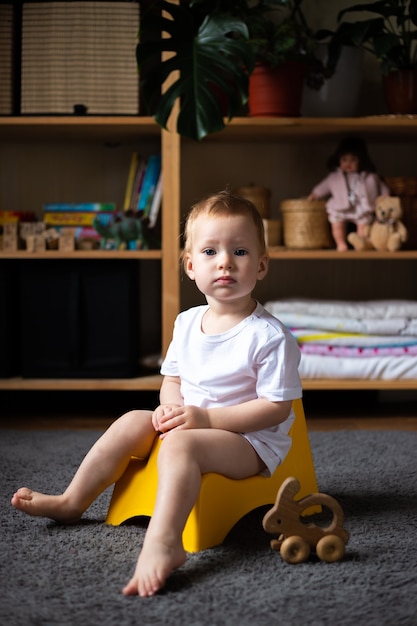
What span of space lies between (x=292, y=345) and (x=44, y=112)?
1252 millimetres

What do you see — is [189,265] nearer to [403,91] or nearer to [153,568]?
[153,568]

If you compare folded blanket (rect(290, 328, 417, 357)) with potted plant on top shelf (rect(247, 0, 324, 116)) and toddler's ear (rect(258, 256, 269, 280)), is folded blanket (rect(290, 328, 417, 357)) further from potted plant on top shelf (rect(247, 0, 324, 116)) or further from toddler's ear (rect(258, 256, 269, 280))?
toddler's ear (rect(258, 256, 269, 280))

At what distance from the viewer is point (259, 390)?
1270mm

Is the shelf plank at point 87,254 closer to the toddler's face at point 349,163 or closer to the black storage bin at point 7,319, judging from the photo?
the black storage bin at point 7,319

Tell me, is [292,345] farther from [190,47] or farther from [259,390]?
[190,47]

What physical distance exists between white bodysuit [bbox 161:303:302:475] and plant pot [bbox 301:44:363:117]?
3.66 feet

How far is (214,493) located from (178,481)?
107 millimetres

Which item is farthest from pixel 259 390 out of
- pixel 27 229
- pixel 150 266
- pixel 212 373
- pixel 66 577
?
pixel 150 266

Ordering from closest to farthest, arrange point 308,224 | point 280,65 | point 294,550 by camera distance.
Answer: point 294,550
point 280,65
point 308,224

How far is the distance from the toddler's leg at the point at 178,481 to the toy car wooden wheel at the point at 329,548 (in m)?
0.16

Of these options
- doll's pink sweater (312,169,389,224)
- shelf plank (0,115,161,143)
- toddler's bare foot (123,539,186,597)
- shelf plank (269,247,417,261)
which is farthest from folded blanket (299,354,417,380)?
toddler's bare foot (123,539,186,597)

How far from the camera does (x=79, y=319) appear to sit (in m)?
2.24

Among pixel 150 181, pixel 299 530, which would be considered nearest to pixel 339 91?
pixel 150 181

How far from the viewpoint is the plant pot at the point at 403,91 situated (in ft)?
7.30
